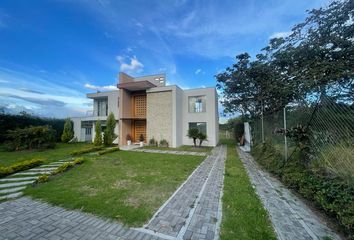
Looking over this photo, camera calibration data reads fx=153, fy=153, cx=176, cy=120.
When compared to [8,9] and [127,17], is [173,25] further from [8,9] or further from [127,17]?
[8,9]

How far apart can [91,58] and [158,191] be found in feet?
39.5

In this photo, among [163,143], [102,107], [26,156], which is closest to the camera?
[26,156]

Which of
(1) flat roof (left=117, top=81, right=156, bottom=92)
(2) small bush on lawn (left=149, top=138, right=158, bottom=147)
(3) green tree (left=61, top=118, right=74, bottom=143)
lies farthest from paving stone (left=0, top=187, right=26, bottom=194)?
(3) green tree (left=61, top=118, right=74, bottom=143)

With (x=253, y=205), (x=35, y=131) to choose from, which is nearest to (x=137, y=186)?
(x=253, y=205)

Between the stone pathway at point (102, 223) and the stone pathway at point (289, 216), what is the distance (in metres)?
1.10

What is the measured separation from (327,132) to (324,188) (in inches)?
62.5

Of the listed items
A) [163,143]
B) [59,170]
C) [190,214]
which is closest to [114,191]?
[190,214]

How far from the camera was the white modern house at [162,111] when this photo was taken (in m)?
15.1

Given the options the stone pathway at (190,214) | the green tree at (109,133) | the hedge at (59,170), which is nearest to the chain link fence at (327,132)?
the stone pathway at (190,214)

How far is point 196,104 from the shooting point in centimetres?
1662

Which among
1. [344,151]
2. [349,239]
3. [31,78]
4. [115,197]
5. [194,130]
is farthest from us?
[194,130]

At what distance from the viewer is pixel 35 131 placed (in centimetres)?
1209

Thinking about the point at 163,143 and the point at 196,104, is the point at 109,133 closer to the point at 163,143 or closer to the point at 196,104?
the point at 163,143

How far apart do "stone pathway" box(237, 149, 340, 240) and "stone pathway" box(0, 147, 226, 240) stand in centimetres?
110
